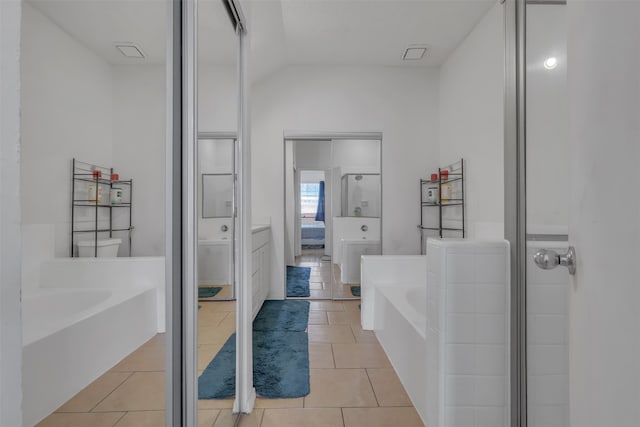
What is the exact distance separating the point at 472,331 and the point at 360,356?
1.28m

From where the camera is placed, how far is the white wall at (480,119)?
2.76 metres

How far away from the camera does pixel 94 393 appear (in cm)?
58

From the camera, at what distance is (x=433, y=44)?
3.57 m

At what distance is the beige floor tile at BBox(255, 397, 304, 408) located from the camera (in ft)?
6.19

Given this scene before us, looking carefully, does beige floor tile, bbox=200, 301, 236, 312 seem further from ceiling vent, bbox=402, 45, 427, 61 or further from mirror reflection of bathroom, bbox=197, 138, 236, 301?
ceiling vent, bbox=402, 45, 427, 61

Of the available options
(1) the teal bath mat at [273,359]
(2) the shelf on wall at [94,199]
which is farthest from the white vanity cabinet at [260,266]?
(2) the shelf on wall at [94,199]

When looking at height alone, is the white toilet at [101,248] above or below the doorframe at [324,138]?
below

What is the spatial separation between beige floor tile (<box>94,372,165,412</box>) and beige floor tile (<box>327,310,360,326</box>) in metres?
2.51

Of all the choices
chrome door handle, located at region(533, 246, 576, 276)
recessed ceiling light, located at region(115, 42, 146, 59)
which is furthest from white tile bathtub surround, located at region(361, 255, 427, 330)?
recessed ceiling light, located at region(115, 42, 146, 59)

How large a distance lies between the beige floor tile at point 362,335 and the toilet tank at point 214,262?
162 cm

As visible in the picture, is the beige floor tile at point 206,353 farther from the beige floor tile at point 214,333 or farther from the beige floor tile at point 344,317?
the beige floor tile at point 344,317

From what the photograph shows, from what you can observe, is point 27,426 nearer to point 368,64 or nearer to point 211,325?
point 211,325

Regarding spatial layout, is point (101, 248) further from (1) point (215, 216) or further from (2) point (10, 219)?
(1) point (215, 216)

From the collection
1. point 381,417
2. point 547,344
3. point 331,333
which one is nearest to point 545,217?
point 547,344
